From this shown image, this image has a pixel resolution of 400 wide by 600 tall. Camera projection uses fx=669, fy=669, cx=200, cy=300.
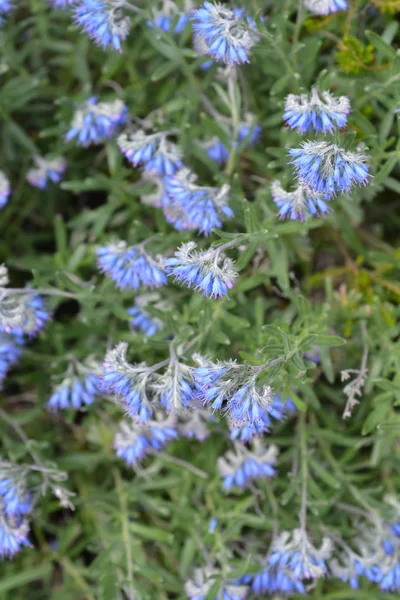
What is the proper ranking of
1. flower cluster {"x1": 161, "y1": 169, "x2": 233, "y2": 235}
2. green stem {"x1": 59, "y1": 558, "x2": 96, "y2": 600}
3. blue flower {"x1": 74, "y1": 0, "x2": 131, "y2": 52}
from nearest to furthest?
blue flower {"x1": 74, "y1": 0, "x2": 131, "y2": 52}, flower cluster {"x1": 161, "y1": 169, "x2": 233, "y2": 235}, green stem {"x1": 59, "y1": 558, "x2": 96, "y2": 600}

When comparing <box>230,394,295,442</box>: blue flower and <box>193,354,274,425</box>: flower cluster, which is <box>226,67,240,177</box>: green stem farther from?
<box>193,354,274,425</box>: flower cluster

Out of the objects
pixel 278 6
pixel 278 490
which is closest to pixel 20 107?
pixel 278 6

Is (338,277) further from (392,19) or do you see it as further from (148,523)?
(148,523)

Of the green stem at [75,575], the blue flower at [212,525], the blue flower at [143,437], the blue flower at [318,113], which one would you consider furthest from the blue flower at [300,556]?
the blue flower at [318,113]

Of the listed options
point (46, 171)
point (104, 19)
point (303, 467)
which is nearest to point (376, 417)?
point (303, 467)

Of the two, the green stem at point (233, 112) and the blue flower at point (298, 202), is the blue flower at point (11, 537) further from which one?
the green stem at point (233, 112)

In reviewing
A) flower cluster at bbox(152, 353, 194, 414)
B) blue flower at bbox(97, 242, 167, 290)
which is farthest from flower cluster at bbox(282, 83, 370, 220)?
flower cluster at bbox(152, 353, 194, 414)
